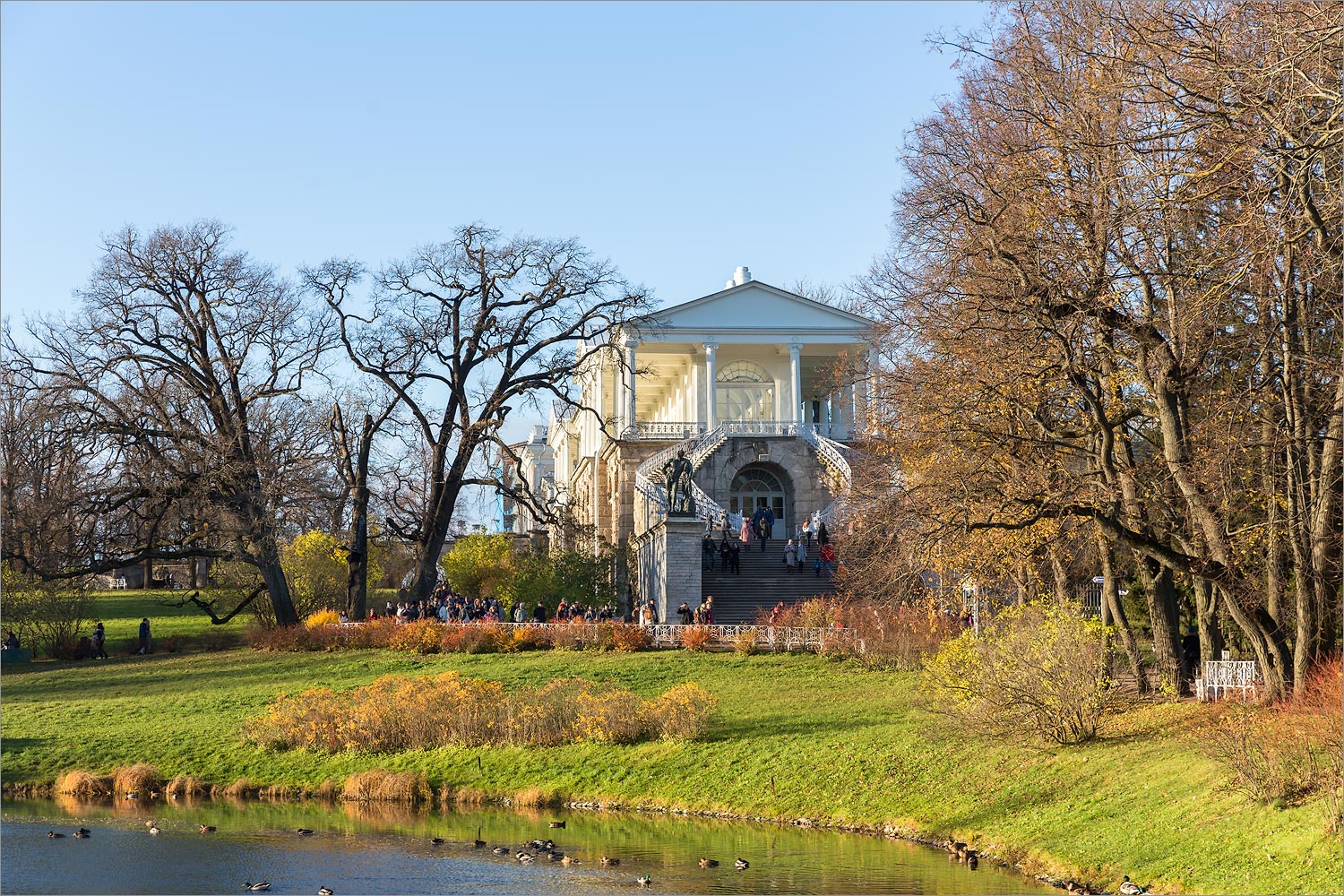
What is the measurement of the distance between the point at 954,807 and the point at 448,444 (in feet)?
83.6

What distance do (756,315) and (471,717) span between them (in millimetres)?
34178

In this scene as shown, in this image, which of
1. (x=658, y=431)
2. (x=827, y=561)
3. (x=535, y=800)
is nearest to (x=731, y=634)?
(x=827, y=561)

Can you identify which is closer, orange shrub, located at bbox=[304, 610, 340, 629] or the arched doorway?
orange shrub, located at bbox=[304, 610, 340, 629]

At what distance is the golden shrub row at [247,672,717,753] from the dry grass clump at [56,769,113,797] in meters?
2.79

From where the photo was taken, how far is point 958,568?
90.7 feet

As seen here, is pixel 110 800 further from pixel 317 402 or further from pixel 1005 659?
pixel 317 402

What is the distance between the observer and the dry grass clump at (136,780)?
2588 cm

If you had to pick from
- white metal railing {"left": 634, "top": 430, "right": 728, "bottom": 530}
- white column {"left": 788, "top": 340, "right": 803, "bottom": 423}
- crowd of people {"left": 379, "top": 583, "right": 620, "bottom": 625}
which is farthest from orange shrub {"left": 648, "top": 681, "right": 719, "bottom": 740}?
white column {"left": 788, "top": 340, "right": 803, "bottom": 423}

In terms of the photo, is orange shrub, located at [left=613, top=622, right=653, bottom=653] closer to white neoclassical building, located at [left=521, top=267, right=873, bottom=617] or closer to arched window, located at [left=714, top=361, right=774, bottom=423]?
white neoclassical building, located at [left=521, top=267, right=873, bottom=617]

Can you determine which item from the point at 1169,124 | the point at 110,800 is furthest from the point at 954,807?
the point at 110,800

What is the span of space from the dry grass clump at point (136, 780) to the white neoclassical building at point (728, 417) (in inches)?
721

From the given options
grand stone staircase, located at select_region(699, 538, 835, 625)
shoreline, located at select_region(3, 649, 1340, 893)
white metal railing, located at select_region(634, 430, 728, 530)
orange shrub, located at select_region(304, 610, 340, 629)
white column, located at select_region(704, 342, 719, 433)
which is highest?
white column, located at select_region(704, 342, 719, 433)

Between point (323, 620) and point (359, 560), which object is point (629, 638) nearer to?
point (323, 620)

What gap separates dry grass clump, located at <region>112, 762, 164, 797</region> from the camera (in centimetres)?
2588
